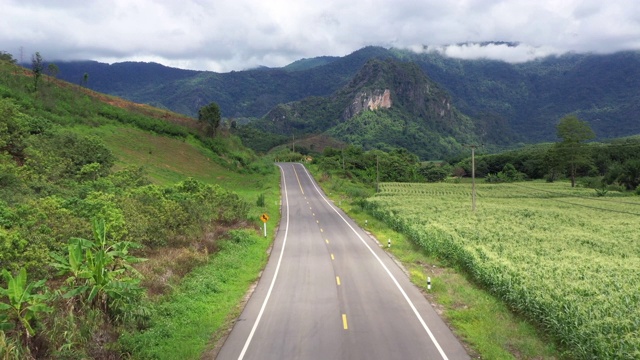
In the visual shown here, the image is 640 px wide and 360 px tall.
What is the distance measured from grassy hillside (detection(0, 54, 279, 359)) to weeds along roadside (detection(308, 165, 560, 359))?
9093 mm

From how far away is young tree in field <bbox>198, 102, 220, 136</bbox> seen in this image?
9825 centimetres

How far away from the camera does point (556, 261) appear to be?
75.7ft

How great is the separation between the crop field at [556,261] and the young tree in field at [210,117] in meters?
60.0

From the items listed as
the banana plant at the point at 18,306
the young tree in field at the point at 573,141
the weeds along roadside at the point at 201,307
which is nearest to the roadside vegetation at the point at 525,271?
the weeds along roadside at the point at 201,307

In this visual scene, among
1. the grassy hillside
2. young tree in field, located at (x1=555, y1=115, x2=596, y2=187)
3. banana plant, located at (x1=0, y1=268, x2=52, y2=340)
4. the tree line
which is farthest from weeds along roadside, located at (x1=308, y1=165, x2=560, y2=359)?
young tree in field, located at (x1=555, y1=115, x2=596, y2=187)

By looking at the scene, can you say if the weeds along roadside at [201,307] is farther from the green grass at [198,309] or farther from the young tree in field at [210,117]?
the young tree in field at [210,117]

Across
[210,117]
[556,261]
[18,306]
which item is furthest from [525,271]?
[210,117]

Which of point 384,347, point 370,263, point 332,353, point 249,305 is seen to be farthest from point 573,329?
point 370,263

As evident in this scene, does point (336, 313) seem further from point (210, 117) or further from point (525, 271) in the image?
point (210, 117)

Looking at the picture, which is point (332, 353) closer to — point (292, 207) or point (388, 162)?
point (292, 207)

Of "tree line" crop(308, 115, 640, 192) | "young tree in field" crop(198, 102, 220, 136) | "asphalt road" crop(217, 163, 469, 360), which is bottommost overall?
"asphalt road" crop(217, 163, 469, 360)

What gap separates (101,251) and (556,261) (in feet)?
71.7

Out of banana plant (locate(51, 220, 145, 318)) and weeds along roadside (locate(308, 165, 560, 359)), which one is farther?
banana plant (locate(51, 220, 145, 318))

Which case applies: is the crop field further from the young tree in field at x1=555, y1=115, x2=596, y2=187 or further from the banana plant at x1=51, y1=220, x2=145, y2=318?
the young tree in field at x1=555, y1=115, x2=596, y2=187
